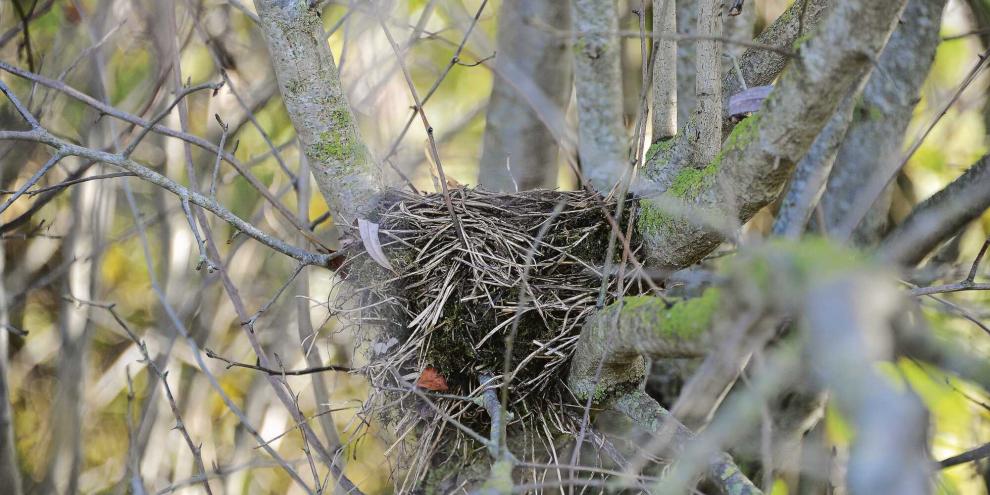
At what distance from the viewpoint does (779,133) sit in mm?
1277

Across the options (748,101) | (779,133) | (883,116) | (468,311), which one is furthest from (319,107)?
(883,116)

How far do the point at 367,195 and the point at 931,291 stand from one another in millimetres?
1358

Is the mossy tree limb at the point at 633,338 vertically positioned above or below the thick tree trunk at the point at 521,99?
below

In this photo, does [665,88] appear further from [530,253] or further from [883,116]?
[883,116]

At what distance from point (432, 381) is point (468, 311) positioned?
0.62 ft

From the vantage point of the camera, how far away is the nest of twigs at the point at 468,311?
1.88 metres

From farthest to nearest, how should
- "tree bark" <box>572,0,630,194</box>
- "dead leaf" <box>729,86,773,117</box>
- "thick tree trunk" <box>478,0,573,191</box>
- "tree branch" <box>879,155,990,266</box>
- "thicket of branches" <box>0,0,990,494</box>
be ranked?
"thick tree trunk" <box>478,0,573,191</box> < "tree bark" <box>572,0,630,194</box> < "tree branch" <box>879,155,990,266</box> < "dead leaf" <box>729,86,773,117</box> < "thicket of branches" <box>0,0,990,494</box>

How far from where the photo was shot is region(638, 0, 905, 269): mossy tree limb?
1118 mm

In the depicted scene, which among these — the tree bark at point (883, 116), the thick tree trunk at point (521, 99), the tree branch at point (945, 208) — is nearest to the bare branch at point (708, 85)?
the tree branch at point (945, 208)

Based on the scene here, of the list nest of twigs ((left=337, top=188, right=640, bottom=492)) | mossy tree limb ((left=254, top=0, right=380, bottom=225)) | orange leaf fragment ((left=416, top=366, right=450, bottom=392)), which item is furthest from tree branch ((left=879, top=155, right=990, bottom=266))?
mossy tree limb ((left=254, top=0, right=380, bottom=225))

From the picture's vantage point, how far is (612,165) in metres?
2.73

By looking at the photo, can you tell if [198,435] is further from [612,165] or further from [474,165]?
[612,165]

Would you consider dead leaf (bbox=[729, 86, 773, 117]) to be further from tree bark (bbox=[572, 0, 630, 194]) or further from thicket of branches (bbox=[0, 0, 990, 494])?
tree bark (bbox=[572, 0, 630, 194])

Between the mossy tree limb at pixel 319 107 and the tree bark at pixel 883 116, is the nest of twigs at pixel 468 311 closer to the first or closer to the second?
the mossy tree limb at pixel 319 107
